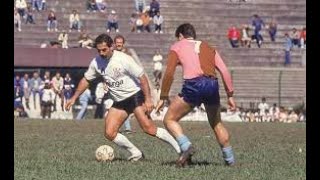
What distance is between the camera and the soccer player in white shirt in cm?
1505

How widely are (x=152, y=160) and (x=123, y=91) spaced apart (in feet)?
3.60

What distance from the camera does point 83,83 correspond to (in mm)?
15594

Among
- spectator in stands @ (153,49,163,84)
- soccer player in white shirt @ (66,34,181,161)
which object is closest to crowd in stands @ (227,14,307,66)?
spectator in stands @ (153,49,163,84)

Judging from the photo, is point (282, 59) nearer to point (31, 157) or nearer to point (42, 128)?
point (42, 128)

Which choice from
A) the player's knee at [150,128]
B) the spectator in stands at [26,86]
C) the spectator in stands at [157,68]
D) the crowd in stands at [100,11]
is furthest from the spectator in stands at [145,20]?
the player's knee at [150,128]

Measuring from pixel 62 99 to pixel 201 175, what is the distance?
27.3m

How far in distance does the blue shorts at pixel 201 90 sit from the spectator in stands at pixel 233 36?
36.4 m

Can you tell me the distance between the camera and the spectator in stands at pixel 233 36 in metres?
50.3

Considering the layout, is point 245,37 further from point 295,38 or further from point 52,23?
point 52,23

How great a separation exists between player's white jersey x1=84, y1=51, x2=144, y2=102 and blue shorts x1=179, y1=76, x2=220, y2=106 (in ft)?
3.97

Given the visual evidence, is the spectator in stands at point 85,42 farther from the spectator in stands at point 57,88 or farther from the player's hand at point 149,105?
the player's hand at point 149,105

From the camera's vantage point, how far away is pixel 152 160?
15.2m

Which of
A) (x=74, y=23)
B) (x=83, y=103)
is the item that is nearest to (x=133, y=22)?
(x=74, y=23)
